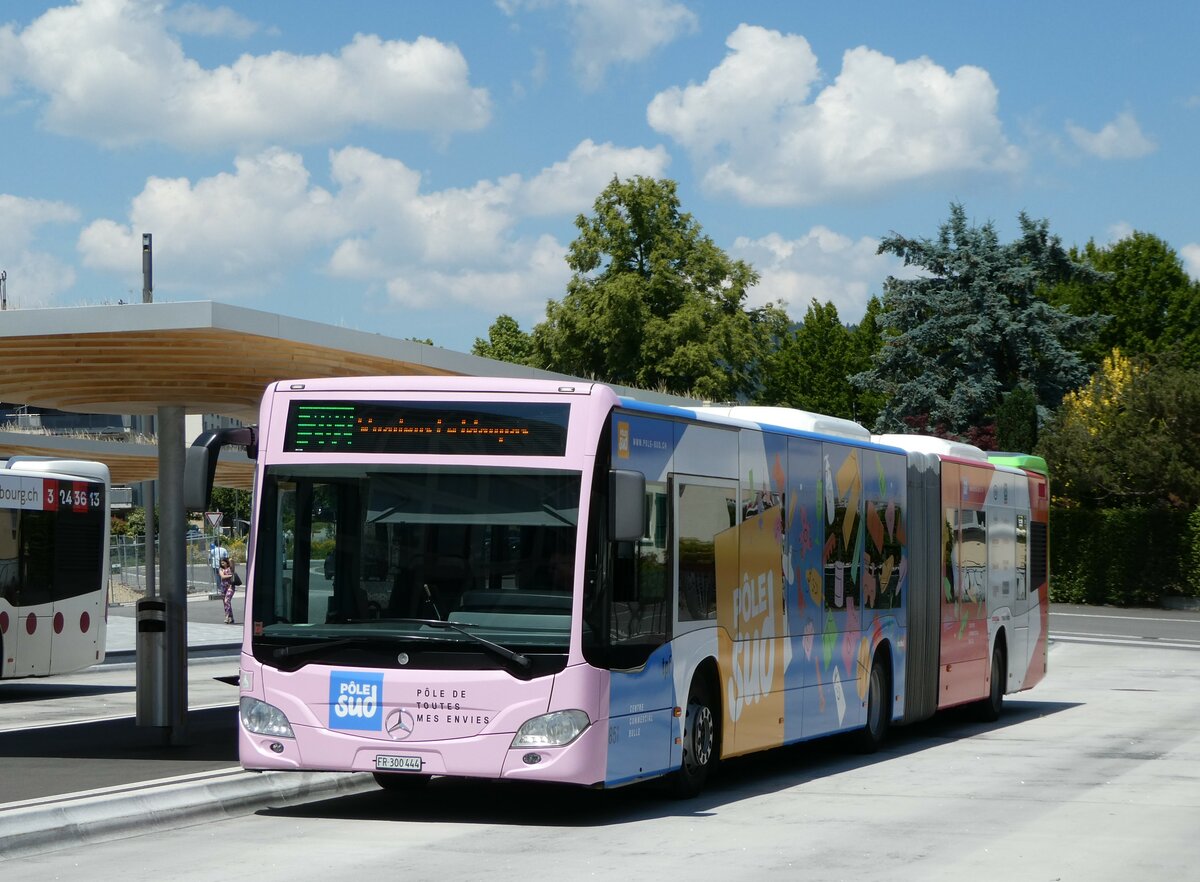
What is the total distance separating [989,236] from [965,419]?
7107 mm

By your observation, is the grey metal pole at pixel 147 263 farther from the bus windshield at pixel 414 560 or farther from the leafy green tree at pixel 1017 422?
the leafy green tree at pixel 1017 422

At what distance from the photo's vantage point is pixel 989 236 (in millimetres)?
64812

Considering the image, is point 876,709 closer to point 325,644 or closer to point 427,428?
point 427,428

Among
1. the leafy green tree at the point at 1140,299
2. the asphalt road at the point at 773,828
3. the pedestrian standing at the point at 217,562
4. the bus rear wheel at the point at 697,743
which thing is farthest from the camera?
the leafy green tree at the point at 1140,299

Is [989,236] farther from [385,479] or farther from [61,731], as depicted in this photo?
[385,479]

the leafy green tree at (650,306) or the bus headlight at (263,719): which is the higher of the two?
the leafy green tree at (650,306)

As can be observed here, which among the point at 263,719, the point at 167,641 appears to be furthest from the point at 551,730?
the point at 167,641

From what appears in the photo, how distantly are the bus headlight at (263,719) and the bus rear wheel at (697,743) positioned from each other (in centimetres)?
285

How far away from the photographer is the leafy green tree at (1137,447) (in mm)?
48125

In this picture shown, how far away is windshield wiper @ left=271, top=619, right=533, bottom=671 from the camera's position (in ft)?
35.2

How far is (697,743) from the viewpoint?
41.2 feet

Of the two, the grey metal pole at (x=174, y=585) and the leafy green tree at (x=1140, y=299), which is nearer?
the grey metal pole at (x=174, y=585)

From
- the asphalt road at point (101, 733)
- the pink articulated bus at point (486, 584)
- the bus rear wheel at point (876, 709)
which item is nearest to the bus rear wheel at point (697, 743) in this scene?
the pink articulated bus at point (486, 584)

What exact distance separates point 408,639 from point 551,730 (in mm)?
1069
